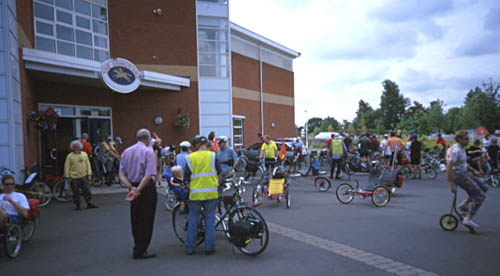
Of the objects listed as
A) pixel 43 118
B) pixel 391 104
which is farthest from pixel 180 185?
pixel 391 104

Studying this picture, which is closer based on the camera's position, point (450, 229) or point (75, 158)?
point (450, 229)

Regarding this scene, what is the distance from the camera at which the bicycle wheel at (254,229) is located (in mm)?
4910

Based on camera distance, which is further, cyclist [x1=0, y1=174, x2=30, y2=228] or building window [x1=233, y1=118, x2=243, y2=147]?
building window [x1=233, y1=118, x2=243, y2=147]

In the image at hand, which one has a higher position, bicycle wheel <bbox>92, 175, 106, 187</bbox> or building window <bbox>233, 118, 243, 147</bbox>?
building window <bbox>233, 118, 243, 147</bbox>

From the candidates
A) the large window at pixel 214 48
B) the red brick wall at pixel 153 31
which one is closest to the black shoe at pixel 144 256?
the red brick wall at pixel 153 31

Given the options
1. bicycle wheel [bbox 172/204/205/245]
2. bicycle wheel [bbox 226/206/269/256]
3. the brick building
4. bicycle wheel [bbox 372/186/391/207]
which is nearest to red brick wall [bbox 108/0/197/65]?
the brick building

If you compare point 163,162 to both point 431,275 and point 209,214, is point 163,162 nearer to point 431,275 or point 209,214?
point 209,214

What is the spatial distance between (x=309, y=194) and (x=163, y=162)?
654 cm

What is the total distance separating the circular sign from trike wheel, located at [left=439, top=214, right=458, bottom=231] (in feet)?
38.0

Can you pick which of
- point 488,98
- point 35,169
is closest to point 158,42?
point 35,169

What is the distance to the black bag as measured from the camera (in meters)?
4.83

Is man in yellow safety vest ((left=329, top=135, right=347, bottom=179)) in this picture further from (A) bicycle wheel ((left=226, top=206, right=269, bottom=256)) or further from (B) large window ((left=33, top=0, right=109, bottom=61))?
(B) large window ((left=33, top=0, right=109, bottom=61))

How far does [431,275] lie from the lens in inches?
163

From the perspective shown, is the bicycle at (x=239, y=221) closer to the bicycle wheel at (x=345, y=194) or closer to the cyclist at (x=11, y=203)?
the cyclist at (x=11, y=203)
